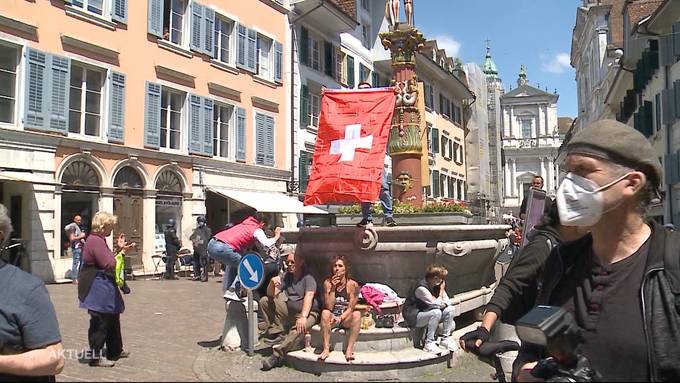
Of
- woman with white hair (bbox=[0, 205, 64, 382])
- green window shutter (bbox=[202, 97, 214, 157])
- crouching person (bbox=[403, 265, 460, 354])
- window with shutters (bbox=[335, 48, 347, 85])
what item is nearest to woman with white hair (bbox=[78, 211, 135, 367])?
crouching person (bbox=[403, 265, 460, 354])

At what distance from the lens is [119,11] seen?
18219 millimetres

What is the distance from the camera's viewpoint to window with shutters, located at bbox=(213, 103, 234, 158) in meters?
22.2

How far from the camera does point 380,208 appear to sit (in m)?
10.1

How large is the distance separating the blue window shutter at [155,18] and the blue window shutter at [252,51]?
4502 mm

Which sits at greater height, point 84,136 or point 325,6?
point 325,6

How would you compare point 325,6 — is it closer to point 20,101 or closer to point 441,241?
point 20,101

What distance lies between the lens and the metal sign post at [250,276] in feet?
22.9

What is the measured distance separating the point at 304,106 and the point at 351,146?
63.6 feet

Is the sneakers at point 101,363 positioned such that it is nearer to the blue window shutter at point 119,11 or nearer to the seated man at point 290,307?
the seated man at point 290,307

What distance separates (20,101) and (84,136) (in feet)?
6.49

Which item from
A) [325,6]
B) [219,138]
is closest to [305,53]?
[325,6]

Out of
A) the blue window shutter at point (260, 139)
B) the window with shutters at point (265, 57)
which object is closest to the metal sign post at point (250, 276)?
the blue window shutter at point (260, 139)

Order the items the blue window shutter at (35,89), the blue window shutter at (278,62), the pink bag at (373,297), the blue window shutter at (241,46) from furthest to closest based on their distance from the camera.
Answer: the blue window shutter at (278,62), the blue window shutter at (241,46), the blue window shutter at (35,89), the pink bag at (373,297)

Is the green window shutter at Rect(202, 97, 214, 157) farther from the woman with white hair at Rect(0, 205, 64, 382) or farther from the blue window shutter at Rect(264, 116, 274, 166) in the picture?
the woman with white hair at Rect(0, 205, 64, 382)
